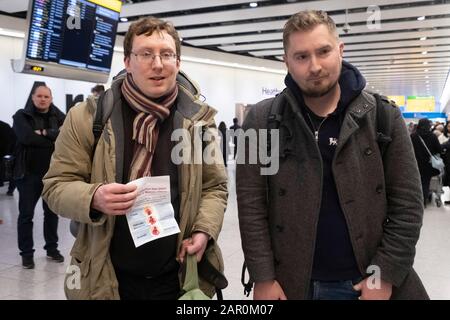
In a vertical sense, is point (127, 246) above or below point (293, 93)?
below

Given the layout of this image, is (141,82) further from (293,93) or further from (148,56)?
(293,93)

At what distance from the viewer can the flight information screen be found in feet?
13.9

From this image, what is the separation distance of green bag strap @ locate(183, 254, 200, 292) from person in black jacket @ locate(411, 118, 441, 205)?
6657 mm

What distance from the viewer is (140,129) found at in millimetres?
1583

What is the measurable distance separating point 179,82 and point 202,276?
871 millimetres

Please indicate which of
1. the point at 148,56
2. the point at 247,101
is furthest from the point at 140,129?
the point at 247,101

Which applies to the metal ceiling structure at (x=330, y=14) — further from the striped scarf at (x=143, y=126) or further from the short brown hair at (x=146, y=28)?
the striped scarf at (x=143, y=126)

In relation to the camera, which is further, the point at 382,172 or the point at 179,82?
the point at 179,82

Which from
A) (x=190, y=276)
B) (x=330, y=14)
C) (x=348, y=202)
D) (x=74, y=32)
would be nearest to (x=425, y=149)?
(x=330, y=14)

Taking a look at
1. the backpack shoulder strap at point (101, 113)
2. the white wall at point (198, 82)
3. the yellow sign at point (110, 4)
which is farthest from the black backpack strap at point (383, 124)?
the white wall at point (198, 82)

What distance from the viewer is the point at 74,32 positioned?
4.57 meters
